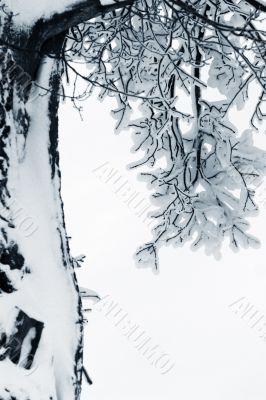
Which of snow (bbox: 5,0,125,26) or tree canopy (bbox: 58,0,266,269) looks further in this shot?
tree canopy (bbox: 58,0,266,269)

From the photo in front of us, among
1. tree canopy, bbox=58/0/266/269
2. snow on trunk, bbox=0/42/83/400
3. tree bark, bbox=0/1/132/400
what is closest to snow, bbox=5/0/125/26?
tree bark, bbox=0/1/132/400

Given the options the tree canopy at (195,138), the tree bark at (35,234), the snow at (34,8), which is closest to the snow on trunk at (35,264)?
the tree bark at (35,234)

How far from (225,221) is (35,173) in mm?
2062

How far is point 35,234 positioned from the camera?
75.3 inches

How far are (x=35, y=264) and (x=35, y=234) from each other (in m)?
0.12

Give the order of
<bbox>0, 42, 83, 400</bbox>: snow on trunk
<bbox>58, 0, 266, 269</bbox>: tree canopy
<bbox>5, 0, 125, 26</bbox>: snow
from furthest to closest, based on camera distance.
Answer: <bbox>58, 0, 266, 269</bbox>: tree canopy
<bbox>5, 0, 125, 26</bbox>: snow
<bbox>0, 42, 83, 400</bbox>: snow on trunk

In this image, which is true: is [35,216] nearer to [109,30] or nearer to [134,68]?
[109,30]

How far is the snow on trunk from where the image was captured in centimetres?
166

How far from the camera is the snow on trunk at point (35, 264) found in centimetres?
166

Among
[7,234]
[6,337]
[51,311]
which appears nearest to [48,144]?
[7,234]

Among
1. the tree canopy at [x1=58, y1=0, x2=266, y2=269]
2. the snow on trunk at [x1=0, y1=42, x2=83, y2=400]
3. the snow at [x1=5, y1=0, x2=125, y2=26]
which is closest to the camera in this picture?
the snow on trunk at [x1=0, y1=42, x2=83, y2=400]

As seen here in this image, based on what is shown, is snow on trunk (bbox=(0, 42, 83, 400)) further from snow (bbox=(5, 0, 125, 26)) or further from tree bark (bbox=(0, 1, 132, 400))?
snow (bbox=(5, 0, 125, 26))

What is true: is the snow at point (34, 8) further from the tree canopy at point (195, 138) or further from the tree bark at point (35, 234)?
the tree canopy at point (195, 138)

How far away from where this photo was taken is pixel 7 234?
1.76 metres
